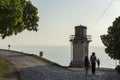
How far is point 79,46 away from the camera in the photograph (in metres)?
60.3

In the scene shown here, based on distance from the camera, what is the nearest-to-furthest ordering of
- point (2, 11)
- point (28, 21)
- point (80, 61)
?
1. point (2, 11)
2. point (28, 21)
3. point (80, 61)

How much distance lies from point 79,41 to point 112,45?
80.9 ft

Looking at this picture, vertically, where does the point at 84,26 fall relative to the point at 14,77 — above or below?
above

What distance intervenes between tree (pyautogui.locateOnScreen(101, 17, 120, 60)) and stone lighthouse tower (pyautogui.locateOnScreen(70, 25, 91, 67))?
71.8 feet

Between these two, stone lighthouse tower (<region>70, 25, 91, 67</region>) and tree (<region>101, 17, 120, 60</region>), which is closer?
tree (<region>101, 17, 120, 60</region>)

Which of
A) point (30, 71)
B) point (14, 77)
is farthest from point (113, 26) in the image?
point (14, 77)

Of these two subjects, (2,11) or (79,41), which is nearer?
(2,11)

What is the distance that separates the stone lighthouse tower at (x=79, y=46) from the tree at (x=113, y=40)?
2188 cm

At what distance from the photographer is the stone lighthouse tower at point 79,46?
5919 centimetres

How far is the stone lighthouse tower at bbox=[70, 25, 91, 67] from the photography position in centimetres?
5919

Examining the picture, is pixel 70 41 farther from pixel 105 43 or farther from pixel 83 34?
pixel 105 43

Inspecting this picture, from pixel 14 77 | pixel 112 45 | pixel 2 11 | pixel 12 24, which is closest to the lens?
pixel 14 77

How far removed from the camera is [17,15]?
32469mm

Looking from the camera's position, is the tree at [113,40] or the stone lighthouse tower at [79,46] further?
the stone lighthouse tower at [79,46]
